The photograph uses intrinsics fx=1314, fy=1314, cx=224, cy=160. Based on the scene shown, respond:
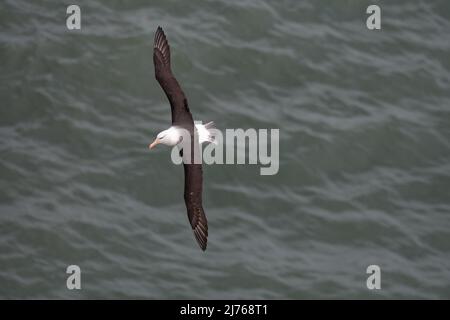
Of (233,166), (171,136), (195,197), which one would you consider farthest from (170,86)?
(233,166)

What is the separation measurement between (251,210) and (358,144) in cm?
225

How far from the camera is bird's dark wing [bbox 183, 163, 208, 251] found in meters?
16.5

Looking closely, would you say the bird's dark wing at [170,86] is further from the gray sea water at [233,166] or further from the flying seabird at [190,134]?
the gray sea water at [233,166]

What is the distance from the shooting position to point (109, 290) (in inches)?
730

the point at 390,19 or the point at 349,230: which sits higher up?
the point at 390,19

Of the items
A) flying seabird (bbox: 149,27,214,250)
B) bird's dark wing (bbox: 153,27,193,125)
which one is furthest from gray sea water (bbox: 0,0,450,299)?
bird's dark wing (bbox: 153,27,193,125)

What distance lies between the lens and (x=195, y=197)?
651 inches

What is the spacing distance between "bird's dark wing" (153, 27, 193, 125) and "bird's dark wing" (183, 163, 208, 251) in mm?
628

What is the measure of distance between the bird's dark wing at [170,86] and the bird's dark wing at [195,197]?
2.06 feet

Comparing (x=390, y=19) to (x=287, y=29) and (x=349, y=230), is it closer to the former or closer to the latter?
(x=287, y=29)

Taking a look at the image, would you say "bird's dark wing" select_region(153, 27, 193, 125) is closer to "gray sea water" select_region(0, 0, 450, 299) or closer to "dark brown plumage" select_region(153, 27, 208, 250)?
"dark brown plumage" select_region(153, 27, 208, 250)

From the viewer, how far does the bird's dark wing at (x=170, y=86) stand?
1633 centimetres

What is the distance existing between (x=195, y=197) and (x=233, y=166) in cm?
371

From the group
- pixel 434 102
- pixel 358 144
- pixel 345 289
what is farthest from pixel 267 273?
pixel 434 102
